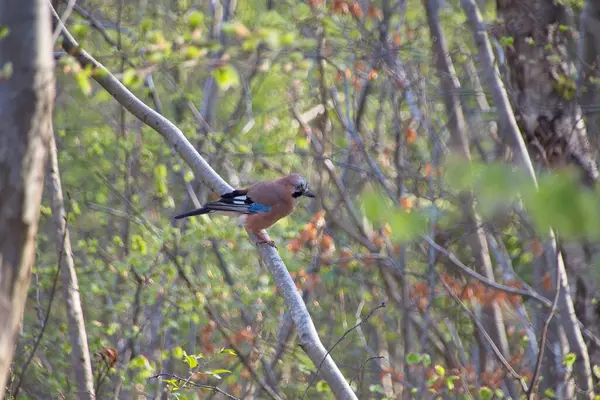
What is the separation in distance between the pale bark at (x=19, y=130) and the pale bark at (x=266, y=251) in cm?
101

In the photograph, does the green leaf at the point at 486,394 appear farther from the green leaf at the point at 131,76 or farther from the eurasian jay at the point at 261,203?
the green leaf at the point at 131,76

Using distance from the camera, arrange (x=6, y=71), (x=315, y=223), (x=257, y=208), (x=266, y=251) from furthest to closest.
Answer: (x=315, y=223), (x=257, y=208), (x=266, y=251), (x=6, y=71)

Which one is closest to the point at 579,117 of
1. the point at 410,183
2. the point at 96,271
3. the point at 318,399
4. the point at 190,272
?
the point at 410,183

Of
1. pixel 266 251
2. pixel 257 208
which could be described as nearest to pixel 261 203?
pixel 257 208

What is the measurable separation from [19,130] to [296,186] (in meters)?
4.94

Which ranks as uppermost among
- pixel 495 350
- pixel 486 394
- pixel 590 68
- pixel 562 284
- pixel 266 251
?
pixel 590 68

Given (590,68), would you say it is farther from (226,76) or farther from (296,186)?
(226,76)

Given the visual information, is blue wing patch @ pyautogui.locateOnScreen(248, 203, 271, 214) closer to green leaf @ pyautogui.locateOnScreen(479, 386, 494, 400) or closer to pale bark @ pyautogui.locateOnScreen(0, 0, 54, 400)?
green leaf @ pyautogui.locateOnScreen(479, 386, 494, 400)

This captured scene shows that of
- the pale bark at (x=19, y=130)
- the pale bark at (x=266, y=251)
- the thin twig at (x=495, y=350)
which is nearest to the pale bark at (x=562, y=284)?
the thin twig at (x=495, y=350)

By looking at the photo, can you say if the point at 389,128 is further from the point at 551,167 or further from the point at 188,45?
the point at 188,45

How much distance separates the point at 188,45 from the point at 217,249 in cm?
603

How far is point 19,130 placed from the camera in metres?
2.01

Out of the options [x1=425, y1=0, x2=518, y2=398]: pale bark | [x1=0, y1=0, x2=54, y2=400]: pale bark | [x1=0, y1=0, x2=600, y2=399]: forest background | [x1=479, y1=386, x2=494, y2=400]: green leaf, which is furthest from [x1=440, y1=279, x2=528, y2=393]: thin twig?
[x1=0, y1=0, x2=54, y2=400]: pale bark

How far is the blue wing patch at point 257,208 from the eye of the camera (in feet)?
21.0
